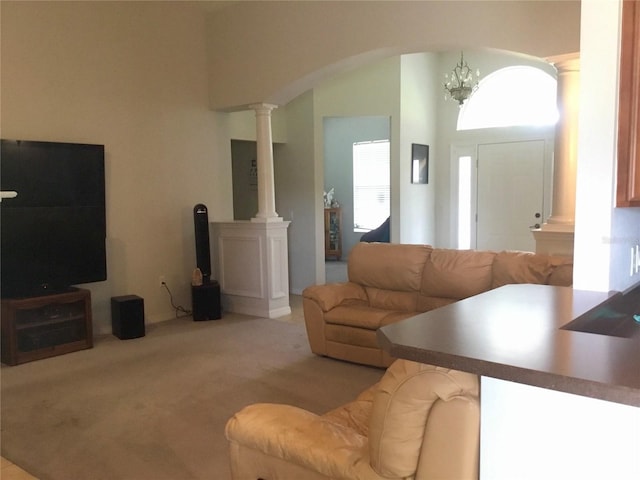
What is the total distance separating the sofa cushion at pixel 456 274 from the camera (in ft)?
12.9

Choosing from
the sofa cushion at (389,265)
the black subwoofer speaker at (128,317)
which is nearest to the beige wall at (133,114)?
the black subwoofer speaker at (128,317)

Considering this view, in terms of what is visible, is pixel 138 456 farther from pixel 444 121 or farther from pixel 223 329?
pixel 444 121

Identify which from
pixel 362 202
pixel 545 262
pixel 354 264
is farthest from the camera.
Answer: pixel 362 202

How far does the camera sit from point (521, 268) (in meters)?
3.71

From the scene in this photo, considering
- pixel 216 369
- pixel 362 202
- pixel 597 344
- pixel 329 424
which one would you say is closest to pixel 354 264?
pixel 216 369

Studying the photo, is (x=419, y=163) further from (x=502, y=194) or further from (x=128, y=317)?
(x=128, y=317)

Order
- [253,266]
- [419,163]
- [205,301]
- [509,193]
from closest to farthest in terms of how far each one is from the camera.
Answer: [205,301] < [253,266] < [509,193] < [419,163]

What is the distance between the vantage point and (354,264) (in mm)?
4664

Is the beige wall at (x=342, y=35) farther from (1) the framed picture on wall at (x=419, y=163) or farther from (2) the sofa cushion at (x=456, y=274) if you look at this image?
(1) the framed picture on wall at (x=419, y=163)

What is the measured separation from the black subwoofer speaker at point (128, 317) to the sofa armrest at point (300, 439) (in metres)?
3.52

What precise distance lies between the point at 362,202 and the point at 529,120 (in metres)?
3.58

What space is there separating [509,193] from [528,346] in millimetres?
7283

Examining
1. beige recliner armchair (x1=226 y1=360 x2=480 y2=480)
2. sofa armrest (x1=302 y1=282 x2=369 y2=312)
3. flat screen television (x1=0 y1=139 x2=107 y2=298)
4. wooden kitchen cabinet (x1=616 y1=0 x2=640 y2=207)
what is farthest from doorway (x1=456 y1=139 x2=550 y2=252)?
beige recliner armchair (x1=226 y1=360 x2=480 y2=480)

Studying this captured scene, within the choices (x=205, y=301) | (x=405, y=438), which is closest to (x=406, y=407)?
(x=405, y=438)
